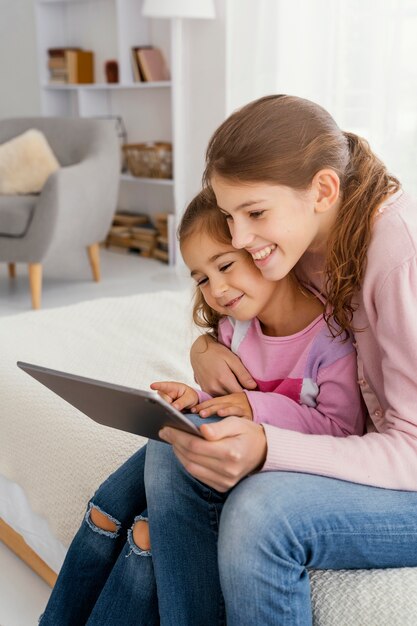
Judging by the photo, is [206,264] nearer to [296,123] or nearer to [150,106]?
[296,123]

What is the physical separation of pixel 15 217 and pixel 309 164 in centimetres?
261

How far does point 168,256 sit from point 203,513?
3.47 meters

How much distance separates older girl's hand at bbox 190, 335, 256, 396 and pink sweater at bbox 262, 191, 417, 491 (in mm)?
245

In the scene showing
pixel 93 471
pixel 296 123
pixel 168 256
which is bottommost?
pixel 168 256

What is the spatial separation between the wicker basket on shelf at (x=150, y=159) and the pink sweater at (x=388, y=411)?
3.54 m

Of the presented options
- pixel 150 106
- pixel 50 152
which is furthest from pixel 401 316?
pixel 150 106

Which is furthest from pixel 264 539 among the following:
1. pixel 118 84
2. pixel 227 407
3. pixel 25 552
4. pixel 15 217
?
pixel 118 84

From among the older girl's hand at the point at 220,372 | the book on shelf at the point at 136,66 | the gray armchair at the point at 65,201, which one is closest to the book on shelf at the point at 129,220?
the book on shelf at the point at 136,66

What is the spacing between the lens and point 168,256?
14.7ft

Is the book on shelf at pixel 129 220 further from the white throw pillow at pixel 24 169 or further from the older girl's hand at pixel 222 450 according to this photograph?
the older girl's hand at pixel 222 450

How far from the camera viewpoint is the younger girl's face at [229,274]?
117 centimetres

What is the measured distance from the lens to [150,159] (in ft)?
14.8

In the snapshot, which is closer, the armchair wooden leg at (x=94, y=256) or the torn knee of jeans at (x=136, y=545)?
the torn knee of jeans at (x=136, y=545)

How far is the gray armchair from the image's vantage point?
345cm
